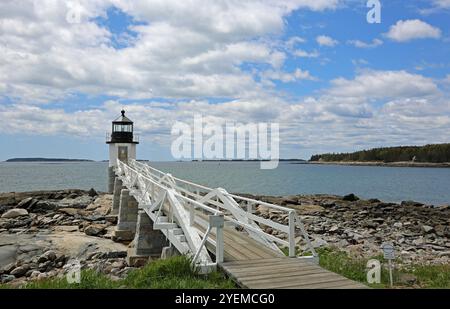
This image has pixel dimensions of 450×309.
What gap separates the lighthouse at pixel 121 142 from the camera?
3073 centimetres

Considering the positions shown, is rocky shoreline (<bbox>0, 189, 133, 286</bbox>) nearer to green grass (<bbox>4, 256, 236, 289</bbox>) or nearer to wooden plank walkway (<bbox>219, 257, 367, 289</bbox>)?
green grass (<bbox>4, 256, 236, 289</bbox>)

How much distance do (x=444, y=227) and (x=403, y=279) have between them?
557 inches

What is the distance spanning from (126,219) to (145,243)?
592 centimetres

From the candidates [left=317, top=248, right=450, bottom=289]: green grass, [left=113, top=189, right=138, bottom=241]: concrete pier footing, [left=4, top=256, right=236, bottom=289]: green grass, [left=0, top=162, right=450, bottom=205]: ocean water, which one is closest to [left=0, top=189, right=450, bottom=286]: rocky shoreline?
[left=113, top=189, right=138, bottom=241]: concrete pier footing

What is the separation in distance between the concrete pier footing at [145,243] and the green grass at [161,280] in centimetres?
575

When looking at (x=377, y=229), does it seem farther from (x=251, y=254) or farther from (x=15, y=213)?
(x=15, y=213)

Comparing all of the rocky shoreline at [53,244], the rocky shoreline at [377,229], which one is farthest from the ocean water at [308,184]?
the rocky shoreline at [53,244]

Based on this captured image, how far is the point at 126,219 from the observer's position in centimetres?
1778

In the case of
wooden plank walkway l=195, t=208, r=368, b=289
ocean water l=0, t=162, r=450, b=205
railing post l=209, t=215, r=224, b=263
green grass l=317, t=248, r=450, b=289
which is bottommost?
ocean water l=0, t=162, r=450, b=205

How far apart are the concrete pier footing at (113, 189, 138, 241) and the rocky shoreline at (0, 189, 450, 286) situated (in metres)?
0.52

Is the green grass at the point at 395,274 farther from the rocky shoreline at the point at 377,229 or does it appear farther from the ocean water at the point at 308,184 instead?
the ocean water at the point at 308,184

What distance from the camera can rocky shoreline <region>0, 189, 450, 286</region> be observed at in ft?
41.7

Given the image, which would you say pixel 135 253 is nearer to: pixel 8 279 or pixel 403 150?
pixel 8 279

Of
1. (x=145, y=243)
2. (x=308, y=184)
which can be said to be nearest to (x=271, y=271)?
(x=145, y=243)
